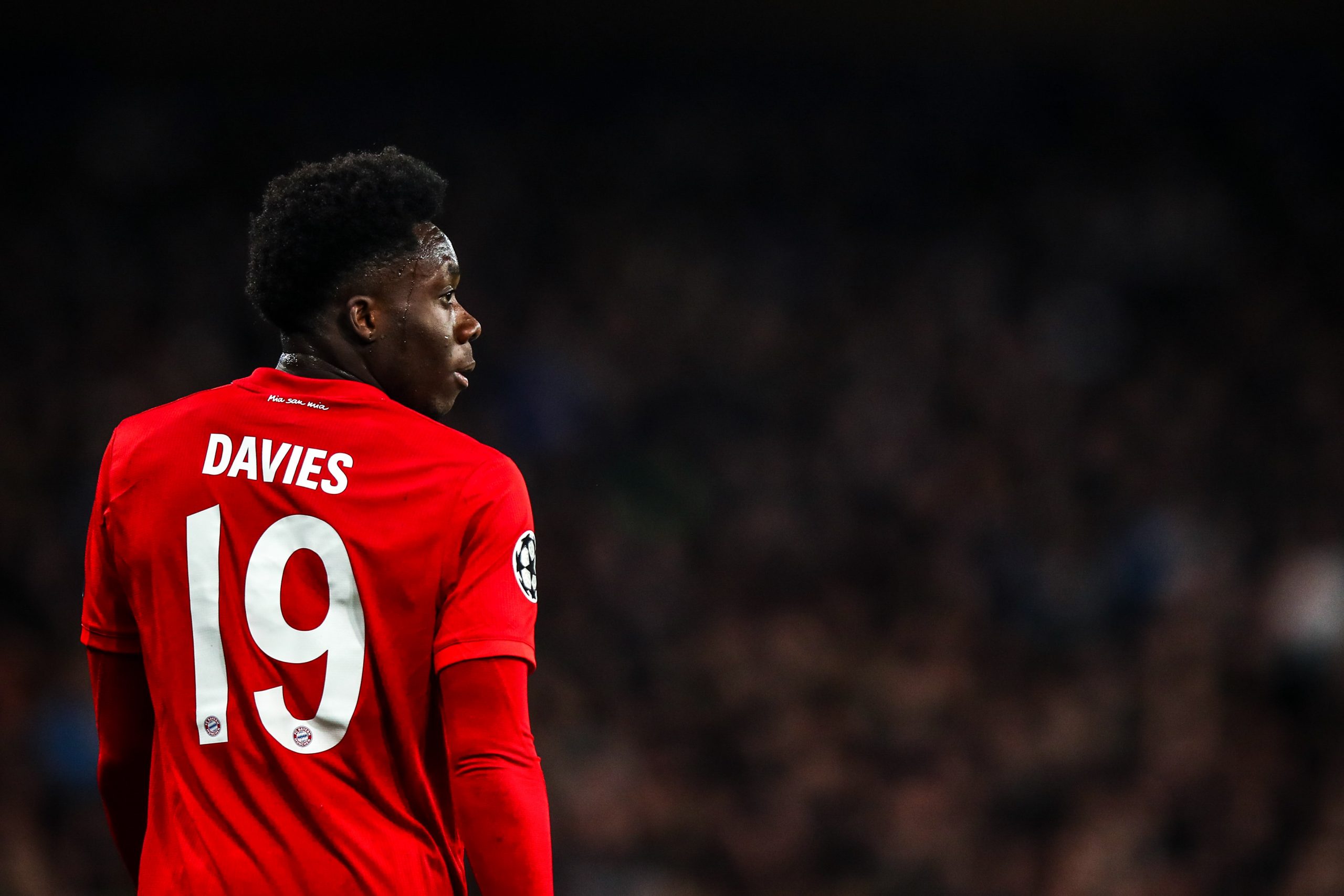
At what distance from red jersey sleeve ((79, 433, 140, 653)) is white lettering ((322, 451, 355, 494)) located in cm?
25

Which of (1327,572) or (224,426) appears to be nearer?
(224,426)

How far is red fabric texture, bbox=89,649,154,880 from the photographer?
67.6 inches

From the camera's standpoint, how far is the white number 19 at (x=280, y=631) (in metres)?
1.58

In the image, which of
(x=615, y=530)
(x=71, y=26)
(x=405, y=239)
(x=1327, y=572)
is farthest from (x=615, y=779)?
(x=71, y=26)

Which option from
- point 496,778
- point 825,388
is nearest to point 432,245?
point 496,778

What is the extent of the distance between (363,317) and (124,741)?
0.58m

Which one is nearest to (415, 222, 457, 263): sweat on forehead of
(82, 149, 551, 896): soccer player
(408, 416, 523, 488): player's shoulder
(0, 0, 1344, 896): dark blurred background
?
(82, 149, 551, 896): soccer player

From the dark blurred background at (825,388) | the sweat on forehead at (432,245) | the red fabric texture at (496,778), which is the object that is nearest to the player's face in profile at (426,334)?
the sweat on forehead at (432,245)

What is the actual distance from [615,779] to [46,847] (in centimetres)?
220

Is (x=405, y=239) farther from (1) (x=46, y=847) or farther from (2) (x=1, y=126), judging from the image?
(2) (x=1, y=126)

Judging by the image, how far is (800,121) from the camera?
9891 mm

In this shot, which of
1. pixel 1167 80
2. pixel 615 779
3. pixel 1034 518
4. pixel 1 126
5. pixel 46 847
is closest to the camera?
pixel 46 847

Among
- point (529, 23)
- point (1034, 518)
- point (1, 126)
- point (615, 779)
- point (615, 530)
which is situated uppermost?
point (529, 23)

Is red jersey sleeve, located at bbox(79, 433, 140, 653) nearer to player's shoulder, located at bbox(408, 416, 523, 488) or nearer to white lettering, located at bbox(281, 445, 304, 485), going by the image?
white lettering, located at bbox(281, 445, 304, 485)
